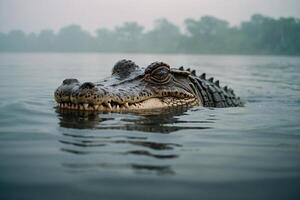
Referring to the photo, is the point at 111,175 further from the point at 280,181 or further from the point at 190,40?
the point at 190,40

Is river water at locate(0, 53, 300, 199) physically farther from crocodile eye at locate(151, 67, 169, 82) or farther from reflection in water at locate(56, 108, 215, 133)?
crocodile eye at locate(151, 67, 169, 82)

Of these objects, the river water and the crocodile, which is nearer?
the river water

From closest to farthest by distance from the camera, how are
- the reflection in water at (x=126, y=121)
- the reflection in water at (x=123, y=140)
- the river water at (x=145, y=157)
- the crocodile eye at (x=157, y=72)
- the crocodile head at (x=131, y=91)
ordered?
the river water at (x=145, y=157) < the reflection in water at (x=123, y=140) < the reflection in water at (x=126, y=121) < the crocodile head at (x=131, y=91) < the crocodile eye at (x=157, y=72)

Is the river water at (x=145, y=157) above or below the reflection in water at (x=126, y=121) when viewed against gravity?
below

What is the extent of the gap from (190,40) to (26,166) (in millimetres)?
89230

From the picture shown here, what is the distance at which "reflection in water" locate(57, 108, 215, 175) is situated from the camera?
9.62 feet

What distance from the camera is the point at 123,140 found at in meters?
3.74

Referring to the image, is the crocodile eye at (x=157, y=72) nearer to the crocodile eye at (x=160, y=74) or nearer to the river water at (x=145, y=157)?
the crocodile eye at (x=160, y=74)

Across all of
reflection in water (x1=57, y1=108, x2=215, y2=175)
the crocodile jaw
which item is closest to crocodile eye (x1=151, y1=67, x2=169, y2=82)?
the crocodile jaw

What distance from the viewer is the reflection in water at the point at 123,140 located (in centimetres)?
293

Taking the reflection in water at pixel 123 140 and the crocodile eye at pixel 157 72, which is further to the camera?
the crocodile eye at pixel 157 72

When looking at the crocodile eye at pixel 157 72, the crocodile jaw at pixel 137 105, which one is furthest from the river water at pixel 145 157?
the crocodile eye at pixel 157 72

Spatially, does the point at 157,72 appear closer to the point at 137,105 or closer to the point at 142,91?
the point at 142,91

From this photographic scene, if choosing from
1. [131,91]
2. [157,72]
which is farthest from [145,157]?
[157,72]
